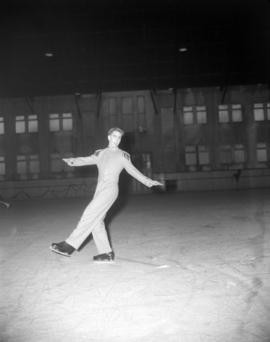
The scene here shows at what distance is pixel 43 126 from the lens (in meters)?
30.6

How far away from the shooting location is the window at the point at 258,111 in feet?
98.5

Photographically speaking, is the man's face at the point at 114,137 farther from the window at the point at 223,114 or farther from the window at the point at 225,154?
the window at the point at 223,114

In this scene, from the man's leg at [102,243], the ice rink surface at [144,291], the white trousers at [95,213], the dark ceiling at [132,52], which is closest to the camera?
the ice rink surface at [144,291]

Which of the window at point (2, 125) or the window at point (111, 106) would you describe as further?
the window at point (2, 125)

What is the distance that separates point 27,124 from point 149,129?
1042cm

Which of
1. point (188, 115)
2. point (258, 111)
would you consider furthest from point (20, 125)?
point (258, 111)

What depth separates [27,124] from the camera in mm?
30703

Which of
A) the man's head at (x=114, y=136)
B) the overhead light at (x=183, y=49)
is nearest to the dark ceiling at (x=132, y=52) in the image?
the overhead light at (x=183, y=49)

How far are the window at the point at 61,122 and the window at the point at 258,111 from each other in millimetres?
15477

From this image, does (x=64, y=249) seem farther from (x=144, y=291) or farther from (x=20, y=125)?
(x=20, y=125)

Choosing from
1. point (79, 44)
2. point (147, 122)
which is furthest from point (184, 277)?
point (147, 122)

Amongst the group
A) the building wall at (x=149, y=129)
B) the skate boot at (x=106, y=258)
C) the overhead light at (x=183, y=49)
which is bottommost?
the skate boot at (x=106, y=258)

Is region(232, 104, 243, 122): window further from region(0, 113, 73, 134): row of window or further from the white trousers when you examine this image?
the white trousers

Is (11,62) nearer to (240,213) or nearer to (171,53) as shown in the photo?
(171,53)
